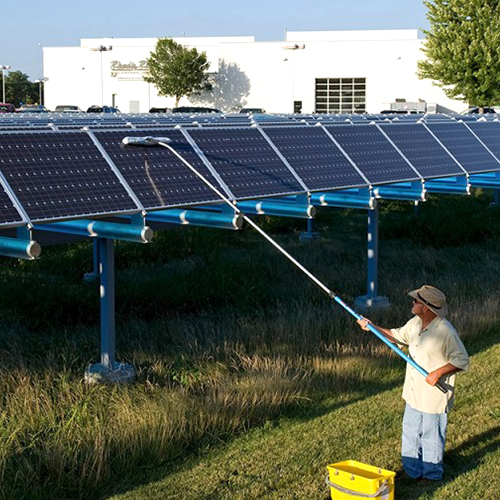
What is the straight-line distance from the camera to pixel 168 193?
11.3 metres

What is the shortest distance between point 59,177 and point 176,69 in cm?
7374

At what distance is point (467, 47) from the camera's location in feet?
169

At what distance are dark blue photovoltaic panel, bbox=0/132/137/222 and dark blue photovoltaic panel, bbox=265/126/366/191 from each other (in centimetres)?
337

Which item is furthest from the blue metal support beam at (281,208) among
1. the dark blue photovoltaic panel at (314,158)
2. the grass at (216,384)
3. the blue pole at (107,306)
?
the blue pole at (107,306)

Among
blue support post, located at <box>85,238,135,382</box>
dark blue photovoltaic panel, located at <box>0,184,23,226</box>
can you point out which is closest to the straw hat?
dark blue photovoltaic panel, located at <box>0,184,23,226</box>

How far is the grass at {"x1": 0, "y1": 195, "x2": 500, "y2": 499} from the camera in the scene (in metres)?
8.75

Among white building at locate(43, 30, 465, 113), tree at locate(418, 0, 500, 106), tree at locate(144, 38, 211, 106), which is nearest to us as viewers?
tree at locate(418, 0, 500, 106)

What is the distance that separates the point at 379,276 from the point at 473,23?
Result: 3546cm

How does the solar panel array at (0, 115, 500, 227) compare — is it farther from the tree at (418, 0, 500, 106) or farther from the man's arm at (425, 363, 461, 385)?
the tree at (418, 0, 500, 106)

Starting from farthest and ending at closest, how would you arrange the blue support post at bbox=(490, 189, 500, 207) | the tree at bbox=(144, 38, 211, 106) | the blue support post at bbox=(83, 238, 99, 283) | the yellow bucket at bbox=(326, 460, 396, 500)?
1. the tree at bbox=(144, 38, 211, 106)
2. the blue support post at bbox=(490, 189, 500, 207)
3. the blue support post at bbox=(83, 238, 99, 283)
4. the yellow bucket at bbox=(326, 460, 396, 500)

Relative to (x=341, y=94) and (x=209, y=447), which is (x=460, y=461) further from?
(x=341, y=94)

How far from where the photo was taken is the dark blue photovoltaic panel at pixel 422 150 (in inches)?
649

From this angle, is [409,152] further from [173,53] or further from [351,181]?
[173,53]

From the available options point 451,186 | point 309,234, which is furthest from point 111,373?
point 309,234
